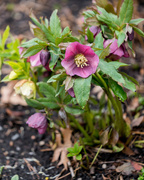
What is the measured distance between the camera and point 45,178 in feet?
4.30

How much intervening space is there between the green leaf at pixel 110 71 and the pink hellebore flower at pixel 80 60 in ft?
0.13

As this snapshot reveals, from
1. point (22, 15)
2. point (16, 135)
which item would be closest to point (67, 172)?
point (16, 135)

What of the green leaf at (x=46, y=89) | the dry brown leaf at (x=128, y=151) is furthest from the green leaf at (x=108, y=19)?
the dry brown leaf at (x=128, y=151)

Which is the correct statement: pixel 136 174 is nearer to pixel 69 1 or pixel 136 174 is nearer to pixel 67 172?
pixel 67 172

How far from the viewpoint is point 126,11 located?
1081 mm

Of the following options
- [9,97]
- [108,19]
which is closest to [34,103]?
[108,19]

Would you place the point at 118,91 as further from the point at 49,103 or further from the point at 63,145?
the point at 63,145

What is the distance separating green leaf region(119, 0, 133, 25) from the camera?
3.54ft

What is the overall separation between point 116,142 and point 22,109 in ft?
2.97

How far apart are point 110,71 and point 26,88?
0.47 metres

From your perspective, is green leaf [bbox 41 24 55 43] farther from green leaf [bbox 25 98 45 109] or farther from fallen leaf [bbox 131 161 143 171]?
fallen leaf [bbox 131 161 143 171]

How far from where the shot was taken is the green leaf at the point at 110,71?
Result: 3.25ft

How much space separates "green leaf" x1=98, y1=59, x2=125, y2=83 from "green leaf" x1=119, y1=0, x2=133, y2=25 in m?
0.22

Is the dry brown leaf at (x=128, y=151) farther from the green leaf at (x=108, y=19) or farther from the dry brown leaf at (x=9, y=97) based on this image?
the dry brown leaf at (x=9, y=97)
